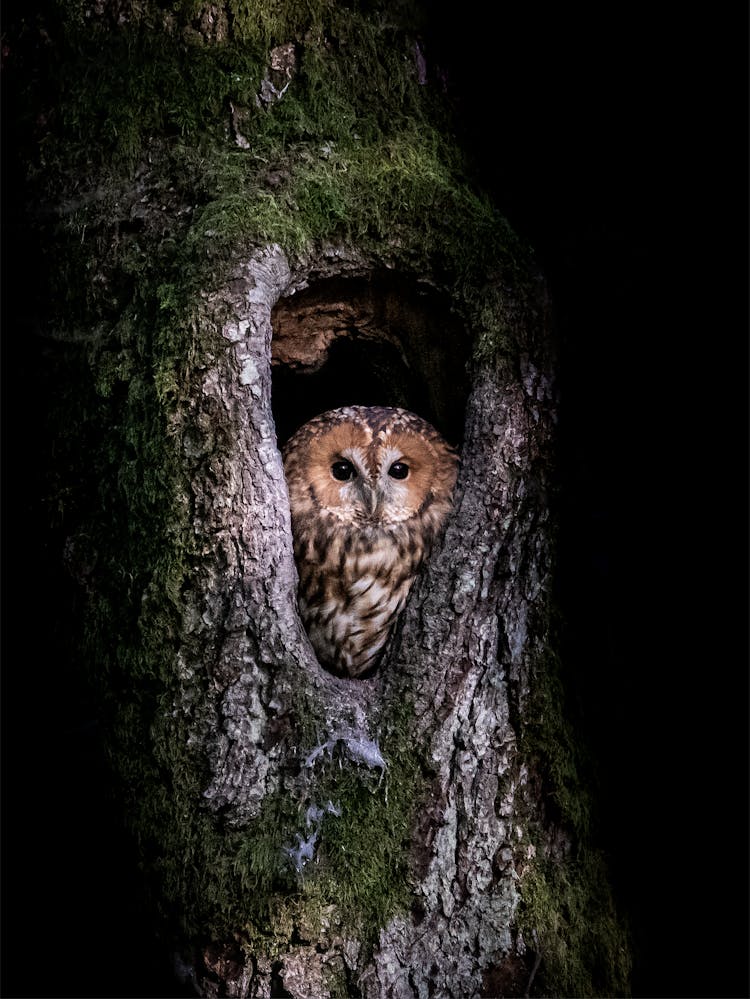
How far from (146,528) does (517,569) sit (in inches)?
30.8

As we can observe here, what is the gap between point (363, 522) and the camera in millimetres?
2117

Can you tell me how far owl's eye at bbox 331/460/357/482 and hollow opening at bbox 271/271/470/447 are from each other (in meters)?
0.32

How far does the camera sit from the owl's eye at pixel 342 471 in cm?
215

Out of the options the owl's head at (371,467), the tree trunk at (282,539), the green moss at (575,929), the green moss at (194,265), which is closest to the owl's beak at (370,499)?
the owl's head at (371,467)

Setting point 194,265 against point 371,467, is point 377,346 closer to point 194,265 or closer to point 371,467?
point 371,467

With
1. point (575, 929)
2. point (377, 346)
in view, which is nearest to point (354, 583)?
point (377, 346)

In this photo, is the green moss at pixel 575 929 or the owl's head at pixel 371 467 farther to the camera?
the owl's head at pixel 371 467

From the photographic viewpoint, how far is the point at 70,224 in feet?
5.98

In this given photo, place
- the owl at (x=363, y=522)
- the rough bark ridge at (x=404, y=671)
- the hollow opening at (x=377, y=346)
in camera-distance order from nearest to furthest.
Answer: the rough bark ridge at (x=404, y=671), the hollow opening at (x=377, y=346), the owl at (x=363, y=522)

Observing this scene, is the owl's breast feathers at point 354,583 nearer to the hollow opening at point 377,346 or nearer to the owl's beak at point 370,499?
the owl's beak at point 370,499

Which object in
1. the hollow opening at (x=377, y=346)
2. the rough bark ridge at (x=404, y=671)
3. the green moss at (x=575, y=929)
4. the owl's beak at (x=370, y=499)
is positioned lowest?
the green moss at (x=575, y=929)

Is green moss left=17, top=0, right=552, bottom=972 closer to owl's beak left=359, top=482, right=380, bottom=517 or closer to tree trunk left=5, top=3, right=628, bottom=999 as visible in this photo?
tree trunk left=5, top=3, right=628, bottom=999

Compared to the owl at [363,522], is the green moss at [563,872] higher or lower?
lower

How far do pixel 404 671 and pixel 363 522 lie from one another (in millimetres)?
497
